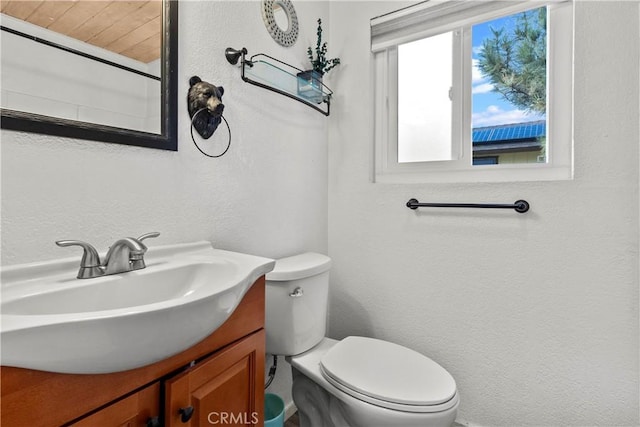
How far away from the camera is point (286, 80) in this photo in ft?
4.41

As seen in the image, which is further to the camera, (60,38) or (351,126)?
(351,126)

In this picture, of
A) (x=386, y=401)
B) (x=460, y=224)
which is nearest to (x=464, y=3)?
(x=460, y=224)

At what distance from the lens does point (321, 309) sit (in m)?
1.28

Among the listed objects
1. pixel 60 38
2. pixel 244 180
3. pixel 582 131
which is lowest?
pixel 244 180

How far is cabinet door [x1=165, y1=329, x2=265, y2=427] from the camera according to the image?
0.64m

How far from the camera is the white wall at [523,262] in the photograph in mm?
1080

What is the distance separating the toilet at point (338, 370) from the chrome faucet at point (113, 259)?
46 centimetres

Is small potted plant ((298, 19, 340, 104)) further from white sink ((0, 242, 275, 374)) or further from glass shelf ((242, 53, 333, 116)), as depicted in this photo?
white sink ((0, 242, 275, 374))

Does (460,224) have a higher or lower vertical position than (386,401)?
higher

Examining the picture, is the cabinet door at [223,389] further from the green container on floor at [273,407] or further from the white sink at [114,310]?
the green container on floor at [273,407]

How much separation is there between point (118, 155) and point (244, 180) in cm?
44

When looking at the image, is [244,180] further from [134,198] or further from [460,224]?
[460,224]

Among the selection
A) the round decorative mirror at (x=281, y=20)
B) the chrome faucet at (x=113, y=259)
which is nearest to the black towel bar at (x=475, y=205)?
the round decorative mirror at (x=281, y=20)

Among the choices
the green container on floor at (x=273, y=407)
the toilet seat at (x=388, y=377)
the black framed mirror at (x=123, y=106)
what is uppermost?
the black framed mirror at (x=123, y=106)
